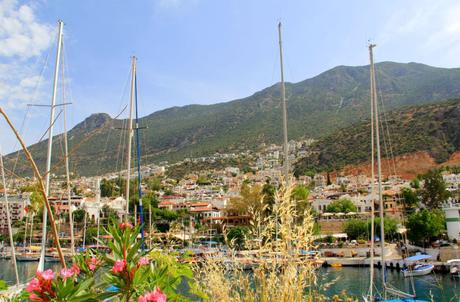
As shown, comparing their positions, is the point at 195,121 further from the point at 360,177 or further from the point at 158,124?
the point at 360,177

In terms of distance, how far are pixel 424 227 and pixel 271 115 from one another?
224ft

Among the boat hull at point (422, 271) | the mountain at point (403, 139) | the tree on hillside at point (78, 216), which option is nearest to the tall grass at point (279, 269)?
the boat hull at point (422, 271)

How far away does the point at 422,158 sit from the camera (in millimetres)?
61688

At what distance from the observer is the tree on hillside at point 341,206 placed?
4612cm

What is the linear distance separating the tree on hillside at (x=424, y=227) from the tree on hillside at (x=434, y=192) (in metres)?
11.9

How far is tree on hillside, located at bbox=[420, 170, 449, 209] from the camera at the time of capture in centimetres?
4073

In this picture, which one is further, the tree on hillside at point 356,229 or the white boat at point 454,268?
the tree on hillside at point 356,229

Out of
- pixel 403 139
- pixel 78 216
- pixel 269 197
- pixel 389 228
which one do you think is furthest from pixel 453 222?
pixel 78 216

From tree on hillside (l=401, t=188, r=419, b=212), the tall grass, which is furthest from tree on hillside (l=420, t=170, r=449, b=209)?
the tall grass

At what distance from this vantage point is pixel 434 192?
41.2 m

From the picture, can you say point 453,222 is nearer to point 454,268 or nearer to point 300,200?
point 454,268

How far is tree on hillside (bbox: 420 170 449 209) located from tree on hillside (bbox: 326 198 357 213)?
812 centimetres

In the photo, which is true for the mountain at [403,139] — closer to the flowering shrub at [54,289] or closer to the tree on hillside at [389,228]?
the tree on hillside at [389,228]

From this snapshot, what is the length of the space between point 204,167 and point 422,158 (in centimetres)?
5289
